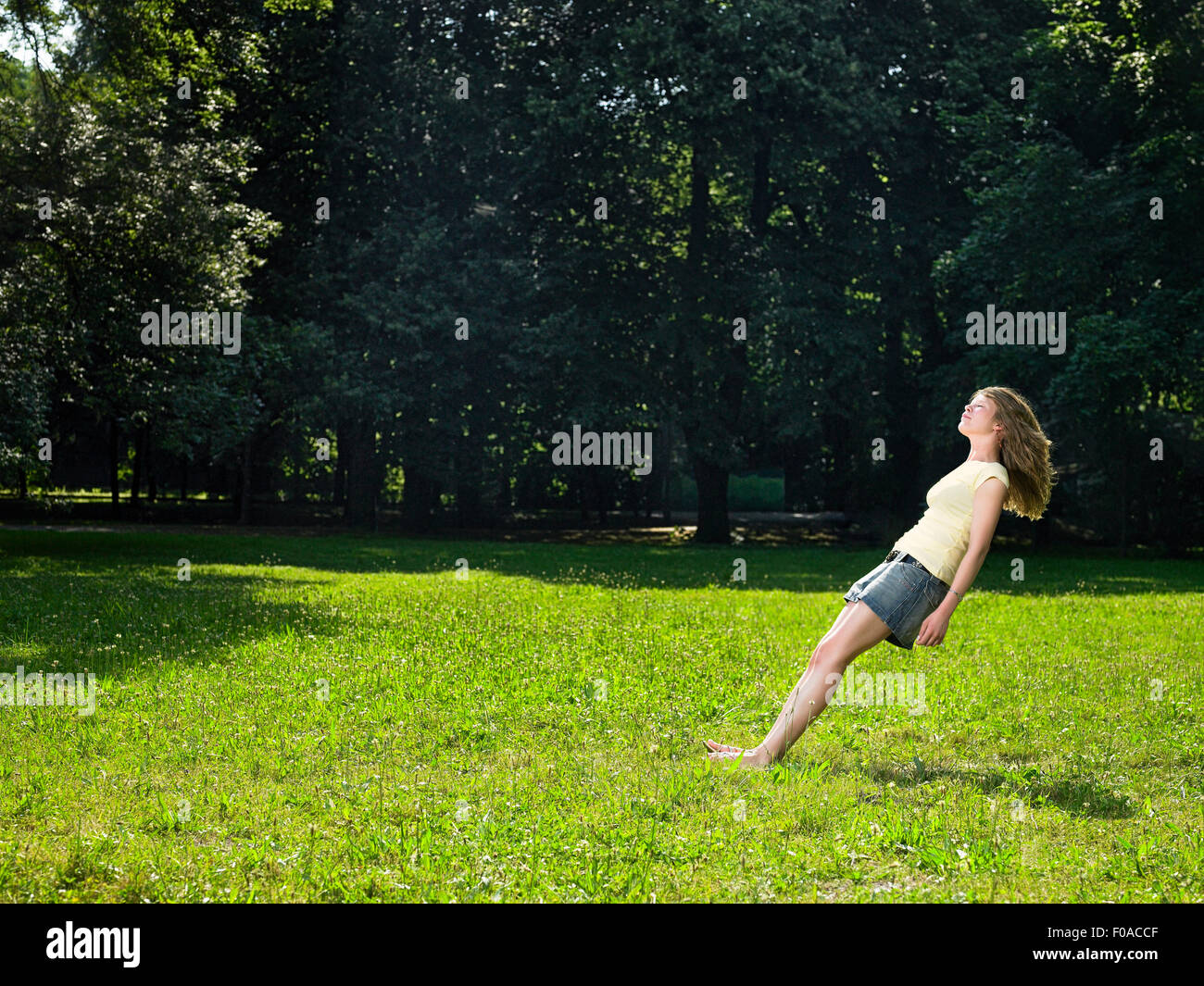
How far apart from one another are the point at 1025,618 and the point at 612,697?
904cm

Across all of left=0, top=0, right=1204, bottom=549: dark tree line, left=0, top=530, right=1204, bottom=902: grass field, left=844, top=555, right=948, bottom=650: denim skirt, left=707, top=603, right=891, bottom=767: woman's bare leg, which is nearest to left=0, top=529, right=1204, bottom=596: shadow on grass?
left=0, top=0, right=1204, bottom=549: dark tree line

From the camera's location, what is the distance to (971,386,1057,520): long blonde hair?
7421 millimetres

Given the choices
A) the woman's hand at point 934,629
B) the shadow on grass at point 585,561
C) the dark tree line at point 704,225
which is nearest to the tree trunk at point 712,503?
the dark tree line at point 704,225

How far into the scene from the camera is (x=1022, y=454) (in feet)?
24.3

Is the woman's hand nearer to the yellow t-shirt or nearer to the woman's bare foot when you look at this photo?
the yellow t-shirt

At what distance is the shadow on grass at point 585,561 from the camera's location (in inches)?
888

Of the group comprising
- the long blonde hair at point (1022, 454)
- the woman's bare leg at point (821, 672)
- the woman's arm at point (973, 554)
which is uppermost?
the long blonde hair at point (1022, 454)

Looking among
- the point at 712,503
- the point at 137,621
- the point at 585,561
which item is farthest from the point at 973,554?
the point at 712,503

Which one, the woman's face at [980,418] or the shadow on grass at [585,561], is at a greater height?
the woman's face at [980,418]

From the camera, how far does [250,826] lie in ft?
19.7

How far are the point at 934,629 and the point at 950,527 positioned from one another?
0.69 meters

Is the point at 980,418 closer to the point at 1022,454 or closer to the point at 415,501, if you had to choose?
the point at 1022,454

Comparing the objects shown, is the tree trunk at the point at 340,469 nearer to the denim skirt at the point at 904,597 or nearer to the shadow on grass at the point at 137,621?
the shadow on grass at the point at 137,621

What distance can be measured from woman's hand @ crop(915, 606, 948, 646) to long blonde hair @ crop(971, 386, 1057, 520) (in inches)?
34.1
